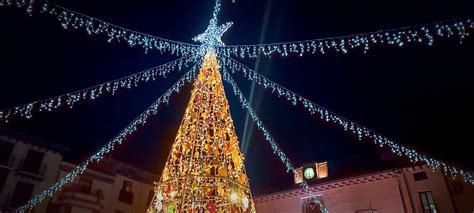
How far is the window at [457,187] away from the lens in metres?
16.5

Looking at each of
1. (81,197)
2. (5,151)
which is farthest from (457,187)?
(5,151)

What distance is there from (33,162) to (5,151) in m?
1.77

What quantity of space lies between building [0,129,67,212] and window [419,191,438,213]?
22.5 m

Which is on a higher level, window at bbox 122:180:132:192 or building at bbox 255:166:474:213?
window at bbox 122:180:132:192

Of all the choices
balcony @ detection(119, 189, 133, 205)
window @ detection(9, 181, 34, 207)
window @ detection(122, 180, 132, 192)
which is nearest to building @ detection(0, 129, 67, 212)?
Result: window @ detection(9, 181, 34, 207)

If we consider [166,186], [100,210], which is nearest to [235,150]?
[166,186]

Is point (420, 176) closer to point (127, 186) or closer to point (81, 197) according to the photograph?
point (127, 186)

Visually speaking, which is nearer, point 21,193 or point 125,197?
point 21,193

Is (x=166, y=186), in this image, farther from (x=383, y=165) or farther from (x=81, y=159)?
(x=81, y=159)

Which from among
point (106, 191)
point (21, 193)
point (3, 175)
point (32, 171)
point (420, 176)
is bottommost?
point (21, 193)

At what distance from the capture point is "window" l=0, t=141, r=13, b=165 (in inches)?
832

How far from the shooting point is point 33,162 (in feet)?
73.2

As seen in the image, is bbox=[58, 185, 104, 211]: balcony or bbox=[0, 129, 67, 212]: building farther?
bbox=[58, 185, 104, 211]: balcony

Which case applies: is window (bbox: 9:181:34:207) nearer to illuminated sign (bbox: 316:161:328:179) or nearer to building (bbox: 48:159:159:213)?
building (bbox: 48:159:159:213)
